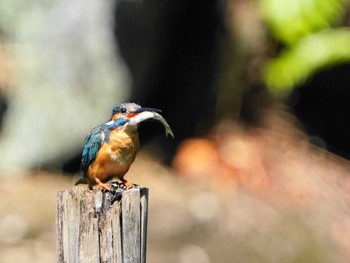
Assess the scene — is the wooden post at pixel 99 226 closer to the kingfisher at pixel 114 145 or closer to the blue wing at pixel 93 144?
the kingfisher at pixel 114 145

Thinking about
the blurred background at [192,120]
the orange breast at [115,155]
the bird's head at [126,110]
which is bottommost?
the blurred background at [192,120]

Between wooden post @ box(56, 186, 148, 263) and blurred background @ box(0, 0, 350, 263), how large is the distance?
Answer: 3.13 m

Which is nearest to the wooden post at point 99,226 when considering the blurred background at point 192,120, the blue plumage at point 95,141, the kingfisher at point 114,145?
the kingfisher at point 114,145

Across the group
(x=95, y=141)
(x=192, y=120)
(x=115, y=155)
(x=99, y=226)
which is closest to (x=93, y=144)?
(x=95, y=141)

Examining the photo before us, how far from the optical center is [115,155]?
11.5 ft

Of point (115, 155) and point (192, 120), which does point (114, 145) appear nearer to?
point (115, 155)

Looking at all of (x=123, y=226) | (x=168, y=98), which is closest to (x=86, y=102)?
(x=168, y=98)

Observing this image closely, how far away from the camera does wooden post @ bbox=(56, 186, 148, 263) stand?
2.71 metres

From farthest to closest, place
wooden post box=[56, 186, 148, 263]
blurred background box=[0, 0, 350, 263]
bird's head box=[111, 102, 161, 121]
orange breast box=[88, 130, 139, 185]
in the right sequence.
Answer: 1. blurred background box=[0, 0, 350, 263]
2. orange breast box=[88, 130, 139, 185]
3. bird's head box=[111, 102, 161, 121]
4. wooden post box=[56, 186, 148, 263]

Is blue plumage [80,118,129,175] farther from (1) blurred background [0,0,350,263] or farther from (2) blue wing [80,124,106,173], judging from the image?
(1) blurred background [0,0,350,263]

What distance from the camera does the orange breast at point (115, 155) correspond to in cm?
348

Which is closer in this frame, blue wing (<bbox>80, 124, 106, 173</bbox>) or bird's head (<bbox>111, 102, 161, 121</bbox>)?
bird's head (<bbox>111, 102, 161, 121</bbox>)

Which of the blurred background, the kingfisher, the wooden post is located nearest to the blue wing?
the kingfisher

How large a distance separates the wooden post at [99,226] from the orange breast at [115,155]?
0.69 meters
